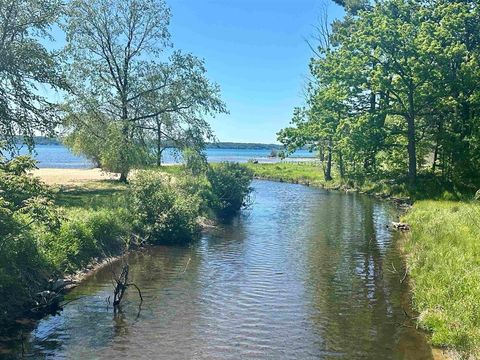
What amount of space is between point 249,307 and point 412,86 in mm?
29313

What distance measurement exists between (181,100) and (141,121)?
11.7 ft

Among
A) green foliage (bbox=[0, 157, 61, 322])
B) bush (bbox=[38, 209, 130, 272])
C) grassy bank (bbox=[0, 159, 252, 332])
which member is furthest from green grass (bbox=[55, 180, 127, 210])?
green foliage (bbox=[0, 157, 61, 322])

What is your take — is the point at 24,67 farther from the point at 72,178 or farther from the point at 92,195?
the point at 72,178

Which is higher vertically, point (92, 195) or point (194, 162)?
point (194, 162)

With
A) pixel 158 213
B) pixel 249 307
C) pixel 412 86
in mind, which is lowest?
pixel 249 307

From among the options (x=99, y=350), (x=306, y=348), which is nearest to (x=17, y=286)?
(x=99, y=350)

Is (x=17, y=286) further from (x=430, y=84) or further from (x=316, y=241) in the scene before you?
(x=430, y=84)

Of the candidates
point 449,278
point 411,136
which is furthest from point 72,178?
point 449,278

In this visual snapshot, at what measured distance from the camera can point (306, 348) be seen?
1106cm

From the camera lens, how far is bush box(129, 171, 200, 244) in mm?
22219

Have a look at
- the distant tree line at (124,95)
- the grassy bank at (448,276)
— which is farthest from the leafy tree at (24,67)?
the grassy bank at (448,276)

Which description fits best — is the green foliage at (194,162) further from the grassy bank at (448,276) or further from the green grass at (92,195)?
the grassy bank at (448,276)

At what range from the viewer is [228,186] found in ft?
106

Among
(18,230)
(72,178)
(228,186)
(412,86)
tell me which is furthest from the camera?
(72,178)
